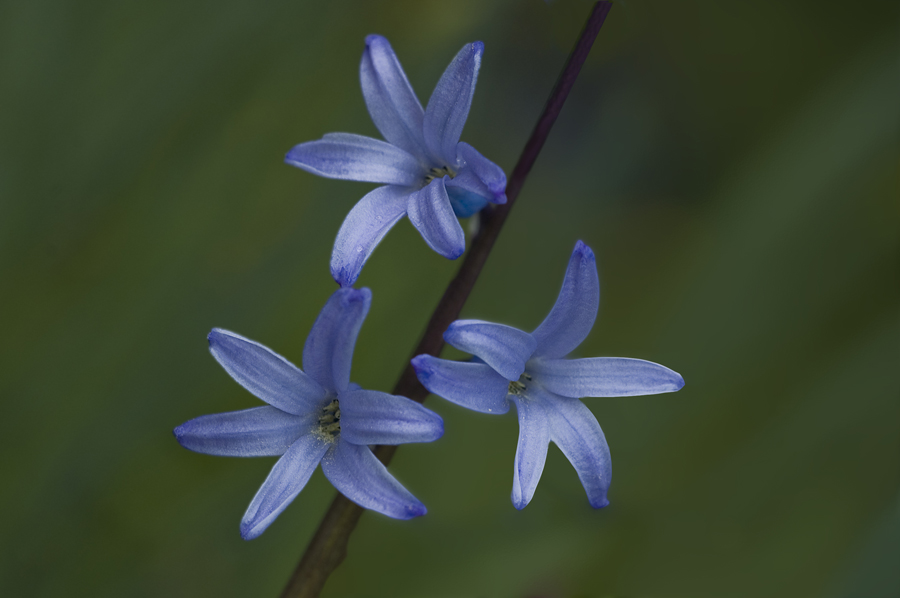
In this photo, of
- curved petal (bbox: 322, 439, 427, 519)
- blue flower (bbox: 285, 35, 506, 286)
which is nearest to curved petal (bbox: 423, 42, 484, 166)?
blue flower (bbox: 285, 35, 506, 286)

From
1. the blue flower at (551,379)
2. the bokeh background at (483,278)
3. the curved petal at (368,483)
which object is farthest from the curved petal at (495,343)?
the bokeh background at (483,278)

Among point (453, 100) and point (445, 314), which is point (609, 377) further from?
point (453, 100)

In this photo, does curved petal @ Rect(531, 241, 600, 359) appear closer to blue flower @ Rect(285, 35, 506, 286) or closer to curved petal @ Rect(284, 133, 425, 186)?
blue flower @ Rect(285, 35, 506, 286)

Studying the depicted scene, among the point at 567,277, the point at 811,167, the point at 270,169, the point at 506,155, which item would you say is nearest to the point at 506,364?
the point at 567,277

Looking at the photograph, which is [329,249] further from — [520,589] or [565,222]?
[520,589]

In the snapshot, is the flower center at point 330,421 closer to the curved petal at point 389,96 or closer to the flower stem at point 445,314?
the flower stem at point 445,314

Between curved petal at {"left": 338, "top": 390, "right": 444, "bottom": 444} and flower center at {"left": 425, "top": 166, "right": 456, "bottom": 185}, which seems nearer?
curved petal at {"left": 338, "top": 390, "right": 444, "bottom": 444}
